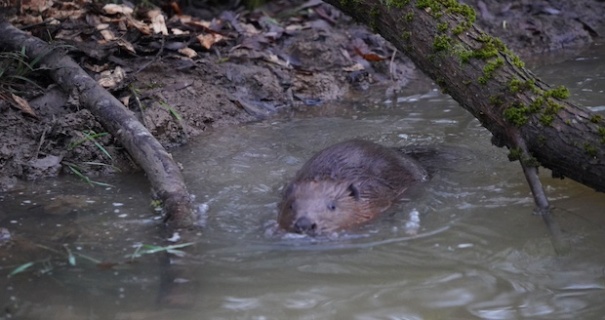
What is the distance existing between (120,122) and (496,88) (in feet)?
7.88

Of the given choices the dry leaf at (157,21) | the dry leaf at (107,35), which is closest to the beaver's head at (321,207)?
the dry leaf at (107,35)

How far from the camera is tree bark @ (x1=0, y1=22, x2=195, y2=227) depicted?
4.50 m

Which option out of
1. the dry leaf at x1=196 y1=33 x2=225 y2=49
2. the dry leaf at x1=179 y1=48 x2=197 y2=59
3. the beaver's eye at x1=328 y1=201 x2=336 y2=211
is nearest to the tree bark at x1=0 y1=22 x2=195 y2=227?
the beaver's eye at x1=328 y1=201 x2=336 y2=211

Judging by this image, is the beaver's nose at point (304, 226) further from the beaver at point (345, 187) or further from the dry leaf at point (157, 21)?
the dry leaf at point (157, 21)

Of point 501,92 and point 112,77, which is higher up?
point 501,92

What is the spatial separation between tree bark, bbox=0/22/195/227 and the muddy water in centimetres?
17

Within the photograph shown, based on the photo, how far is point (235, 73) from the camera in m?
7.17

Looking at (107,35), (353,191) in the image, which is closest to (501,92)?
(353,191)

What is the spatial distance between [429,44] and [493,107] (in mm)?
562

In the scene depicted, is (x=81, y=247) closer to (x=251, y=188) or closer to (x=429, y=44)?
(x=251, y=188)

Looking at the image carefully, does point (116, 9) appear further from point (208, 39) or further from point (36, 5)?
point (208, 39)

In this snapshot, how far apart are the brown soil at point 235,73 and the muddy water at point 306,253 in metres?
0.36

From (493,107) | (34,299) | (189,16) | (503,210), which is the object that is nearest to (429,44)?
(493,107)

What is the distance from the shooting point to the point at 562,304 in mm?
3404
